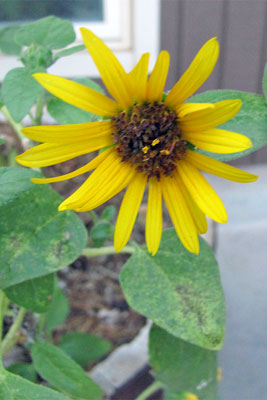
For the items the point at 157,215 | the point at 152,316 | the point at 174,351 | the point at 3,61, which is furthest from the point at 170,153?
the point at 3,61

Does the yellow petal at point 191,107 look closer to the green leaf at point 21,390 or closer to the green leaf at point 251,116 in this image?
the green leaf at point 251,116

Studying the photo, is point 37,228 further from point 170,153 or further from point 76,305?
point 76,305

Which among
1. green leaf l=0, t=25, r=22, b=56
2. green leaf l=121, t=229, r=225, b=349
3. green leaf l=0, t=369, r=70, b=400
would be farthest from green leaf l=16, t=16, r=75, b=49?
green leaf l=0, t=369, r=70, b=400

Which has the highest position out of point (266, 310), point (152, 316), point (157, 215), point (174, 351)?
point (157, 215)

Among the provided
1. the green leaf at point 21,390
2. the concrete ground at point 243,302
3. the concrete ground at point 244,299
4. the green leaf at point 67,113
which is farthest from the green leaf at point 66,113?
the concrete ground at point 244,299

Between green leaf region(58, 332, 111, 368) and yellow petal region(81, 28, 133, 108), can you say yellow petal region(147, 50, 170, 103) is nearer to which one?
yellow petal region(81, 28, 133, 108)

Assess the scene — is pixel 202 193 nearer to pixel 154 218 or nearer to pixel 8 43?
pixel 154 218
